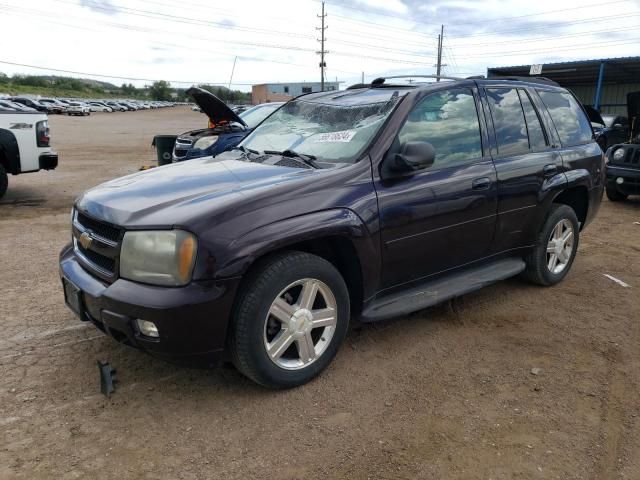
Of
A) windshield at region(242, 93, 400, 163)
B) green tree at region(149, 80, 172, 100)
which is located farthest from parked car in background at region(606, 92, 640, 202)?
green tree at region(149, 80, 172, 100)

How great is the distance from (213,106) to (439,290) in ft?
19.2

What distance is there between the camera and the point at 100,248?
288 centimetres

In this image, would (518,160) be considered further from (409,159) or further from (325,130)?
(325,130)

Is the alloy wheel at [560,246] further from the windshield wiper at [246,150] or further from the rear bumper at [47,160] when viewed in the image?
the rear bumper at [47,160]

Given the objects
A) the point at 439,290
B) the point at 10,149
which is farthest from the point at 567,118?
the point at 10,149

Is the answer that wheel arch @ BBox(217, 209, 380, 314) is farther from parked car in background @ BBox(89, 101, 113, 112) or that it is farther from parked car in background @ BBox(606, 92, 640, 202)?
parked car in background @ BBox(89, 101, 113, 112)

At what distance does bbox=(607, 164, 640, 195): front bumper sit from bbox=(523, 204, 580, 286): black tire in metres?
5.06

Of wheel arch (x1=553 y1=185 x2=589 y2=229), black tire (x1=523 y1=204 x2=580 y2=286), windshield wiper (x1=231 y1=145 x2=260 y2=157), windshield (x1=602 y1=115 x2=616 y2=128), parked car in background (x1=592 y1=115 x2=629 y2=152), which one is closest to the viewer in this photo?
windshield wiper (x1=231 y1=145 x2=260 y2=157)

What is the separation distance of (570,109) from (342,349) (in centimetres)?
317

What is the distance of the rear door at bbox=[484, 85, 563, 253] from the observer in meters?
4.01

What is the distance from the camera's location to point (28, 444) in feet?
8.39

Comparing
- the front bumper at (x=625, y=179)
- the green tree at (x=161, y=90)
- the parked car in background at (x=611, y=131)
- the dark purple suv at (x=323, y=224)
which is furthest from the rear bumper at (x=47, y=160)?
the green tree at (x=161, y=90)

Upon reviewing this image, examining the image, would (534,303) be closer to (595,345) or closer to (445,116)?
(595,345)

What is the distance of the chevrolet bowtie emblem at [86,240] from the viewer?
9.76 ft
